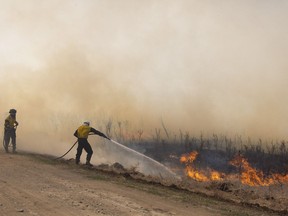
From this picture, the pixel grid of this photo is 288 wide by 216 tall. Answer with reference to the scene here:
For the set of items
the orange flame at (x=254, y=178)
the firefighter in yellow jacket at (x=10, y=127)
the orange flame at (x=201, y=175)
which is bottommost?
the orange flame at (x=254, y=178)

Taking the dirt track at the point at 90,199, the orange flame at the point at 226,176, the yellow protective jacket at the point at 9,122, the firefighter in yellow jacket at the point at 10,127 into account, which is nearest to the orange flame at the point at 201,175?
the orange flame at the point at 226,176

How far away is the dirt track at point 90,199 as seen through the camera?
8.84 m

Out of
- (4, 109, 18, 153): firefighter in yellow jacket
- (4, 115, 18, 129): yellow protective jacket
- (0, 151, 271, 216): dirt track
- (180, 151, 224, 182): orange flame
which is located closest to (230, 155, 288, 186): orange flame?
(180, 151, 224, 182): orange flame

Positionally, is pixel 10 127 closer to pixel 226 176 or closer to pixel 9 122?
pixel 9 122

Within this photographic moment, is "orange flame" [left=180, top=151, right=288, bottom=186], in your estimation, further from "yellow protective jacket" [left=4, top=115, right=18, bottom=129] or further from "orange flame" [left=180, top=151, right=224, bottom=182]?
"yellow protective jacket" [left=4, top=115, right=18, bottom=129]

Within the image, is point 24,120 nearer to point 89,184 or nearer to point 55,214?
point 89,184

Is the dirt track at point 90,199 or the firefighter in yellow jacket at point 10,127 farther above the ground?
the firefighter in yellow jacket at point 10,127

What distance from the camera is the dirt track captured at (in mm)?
8836

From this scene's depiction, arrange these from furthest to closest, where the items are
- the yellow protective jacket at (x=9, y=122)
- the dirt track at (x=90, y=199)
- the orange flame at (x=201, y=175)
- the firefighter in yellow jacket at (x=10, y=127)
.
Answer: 1. the yellow protective jacket at (x=9, y=122)
2. the firefighter in yellow jacket at (x=10, y=127)
3. the orange flame at (x=201, y=175)
4. the dirt track at (x=90, y=199)

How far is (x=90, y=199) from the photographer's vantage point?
32.9 ft

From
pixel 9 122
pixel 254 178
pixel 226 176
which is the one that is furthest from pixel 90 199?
pixel 254 178

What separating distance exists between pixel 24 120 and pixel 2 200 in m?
33.5

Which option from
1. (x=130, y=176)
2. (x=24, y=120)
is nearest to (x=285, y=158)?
(x=24, y=120)

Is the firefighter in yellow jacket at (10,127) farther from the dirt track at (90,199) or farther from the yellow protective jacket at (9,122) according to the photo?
the dirt track at (90,199)
